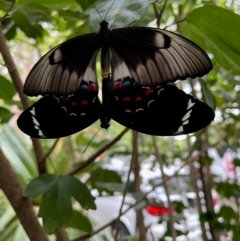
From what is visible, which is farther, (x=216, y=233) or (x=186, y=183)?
(x=186, y=183)

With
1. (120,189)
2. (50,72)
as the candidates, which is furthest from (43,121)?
(120,189)

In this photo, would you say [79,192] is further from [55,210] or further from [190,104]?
[190,104]

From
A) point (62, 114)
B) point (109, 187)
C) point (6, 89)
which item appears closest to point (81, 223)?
point (109, 187)

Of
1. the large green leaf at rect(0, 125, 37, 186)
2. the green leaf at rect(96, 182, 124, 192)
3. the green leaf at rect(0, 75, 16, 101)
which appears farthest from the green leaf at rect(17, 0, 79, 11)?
the large green leaf at rect(0, 125, 37, 186)

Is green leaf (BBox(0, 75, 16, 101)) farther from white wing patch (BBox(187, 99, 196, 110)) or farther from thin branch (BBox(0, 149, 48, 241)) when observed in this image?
white wing patch (BBox(187, 99, 196, 110))

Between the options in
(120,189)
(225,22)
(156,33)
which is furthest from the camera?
(120,189)

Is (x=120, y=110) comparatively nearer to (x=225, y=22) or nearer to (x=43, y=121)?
(x=43, y=121)

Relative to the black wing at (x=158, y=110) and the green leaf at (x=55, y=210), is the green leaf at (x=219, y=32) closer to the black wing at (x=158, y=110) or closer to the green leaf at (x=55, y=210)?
the black wing at (x=158, y=110)

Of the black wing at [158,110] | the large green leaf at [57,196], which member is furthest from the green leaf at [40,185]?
the black wing at [158,110]
